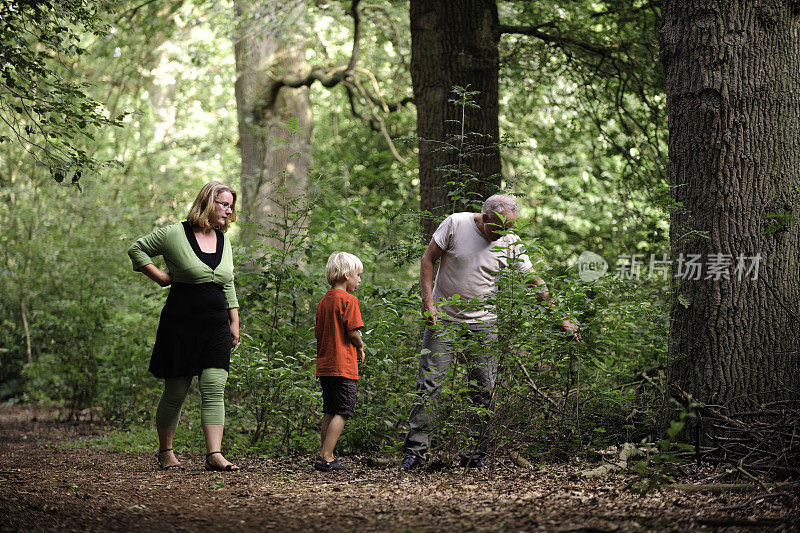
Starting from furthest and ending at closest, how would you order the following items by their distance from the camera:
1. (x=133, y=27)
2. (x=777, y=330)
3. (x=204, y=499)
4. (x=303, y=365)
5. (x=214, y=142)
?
(x=214, y=142) → (x=133, y=27) → (x=303, y=365) → (x=777, y=330) → (x=204, y=499)

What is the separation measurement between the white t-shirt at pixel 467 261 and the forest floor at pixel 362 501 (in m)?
1.27

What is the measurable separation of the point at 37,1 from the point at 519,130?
11290 millimetres

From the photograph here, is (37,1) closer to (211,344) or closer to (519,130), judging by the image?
(211,344)

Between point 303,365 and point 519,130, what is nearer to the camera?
point 303,365

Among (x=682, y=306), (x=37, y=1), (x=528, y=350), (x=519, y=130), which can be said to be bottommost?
(x=528, y=350)

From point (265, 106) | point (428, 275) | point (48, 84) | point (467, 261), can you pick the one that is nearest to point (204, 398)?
point (428, 275)

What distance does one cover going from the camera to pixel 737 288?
486 cm

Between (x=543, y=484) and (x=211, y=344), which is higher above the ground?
(x=211, y=344)

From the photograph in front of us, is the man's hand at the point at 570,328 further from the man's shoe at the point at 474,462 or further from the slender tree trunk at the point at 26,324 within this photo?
the slender tree trunk at the point at 26,324

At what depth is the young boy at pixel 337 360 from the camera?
5.45 meters

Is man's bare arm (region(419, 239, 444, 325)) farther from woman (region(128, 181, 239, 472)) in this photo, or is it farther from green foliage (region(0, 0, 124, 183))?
green foliage (region(0, 0, 124, 183))

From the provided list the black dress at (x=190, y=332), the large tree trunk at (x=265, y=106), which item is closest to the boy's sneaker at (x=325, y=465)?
the black dress at (x=190, y=332)

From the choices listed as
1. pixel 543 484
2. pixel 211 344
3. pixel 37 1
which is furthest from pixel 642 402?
pixel 37 1

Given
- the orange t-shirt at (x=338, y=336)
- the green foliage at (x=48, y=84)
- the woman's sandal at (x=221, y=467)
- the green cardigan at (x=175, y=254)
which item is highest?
the green foliage at (x=48, y=84)
